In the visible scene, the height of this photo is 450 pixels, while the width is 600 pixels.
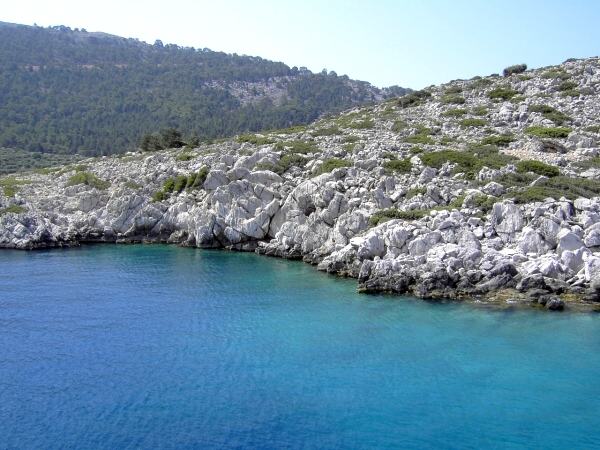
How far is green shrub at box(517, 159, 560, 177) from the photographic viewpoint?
173ft

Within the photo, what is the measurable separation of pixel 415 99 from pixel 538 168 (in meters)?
44.6

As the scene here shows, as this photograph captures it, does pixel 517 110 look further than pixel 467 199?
Yes

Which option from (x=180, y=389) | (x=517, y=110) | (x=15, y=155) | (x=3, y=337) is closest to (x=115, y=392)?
(x=180, y=389)

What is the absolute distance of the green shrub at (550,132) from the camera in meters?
64.2

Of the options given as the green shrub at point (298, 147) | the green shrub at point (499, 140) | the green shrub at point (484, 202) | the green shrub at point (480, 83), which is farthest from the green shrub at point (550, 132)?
the green shrub at point (480, 83)

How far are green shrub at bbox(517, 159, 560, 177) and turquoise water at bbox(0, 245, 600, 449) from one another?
21.1 metres

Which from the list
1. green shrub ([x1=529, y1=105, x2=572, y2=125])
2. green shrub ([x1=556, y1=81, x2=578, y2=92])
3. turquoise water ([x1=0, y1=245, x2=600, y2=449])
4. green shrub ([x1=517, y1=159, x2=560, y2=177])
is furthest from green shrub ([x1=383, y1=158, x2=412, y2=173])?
green shrub ([x1=556, y1=81, x2=578, y2=92])

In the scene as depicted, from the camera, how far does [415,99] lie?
9481 cm

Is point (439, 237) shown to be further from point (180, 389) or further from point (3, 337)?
point (3, 337)

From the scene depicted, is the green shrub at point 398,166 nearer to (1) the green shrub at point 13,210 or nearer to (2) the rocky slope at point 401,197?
(2) the rocky slope at point 401,197

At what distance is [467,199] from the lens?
47.2 metres

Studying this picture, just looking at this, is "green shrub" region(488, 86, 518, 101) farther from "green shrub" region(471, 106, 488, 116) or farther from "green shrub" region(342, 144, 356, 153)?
"green shrub" region(342, 144, 356, 153)

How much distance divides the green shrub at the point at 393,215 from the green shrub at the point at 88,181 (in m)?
39.4

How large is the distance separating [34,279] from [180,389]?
27707 mm
